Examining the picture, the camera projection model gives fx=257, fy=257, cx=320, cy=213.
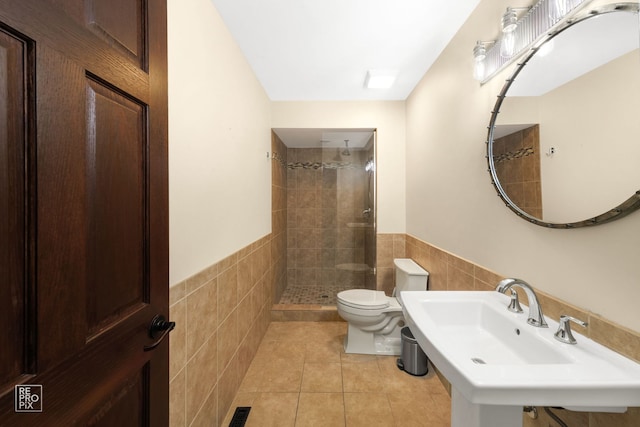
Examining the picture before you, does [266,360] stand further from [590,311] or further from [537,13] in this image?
[537,13]

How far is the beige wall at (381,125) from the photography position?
8.82 ft

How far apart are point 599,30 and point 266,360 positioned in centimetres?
253

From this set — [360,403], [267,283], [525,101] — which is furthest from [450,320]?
[267,283]

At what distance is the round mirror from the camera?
0.76m

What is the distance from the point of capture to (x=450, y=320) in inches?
46.8

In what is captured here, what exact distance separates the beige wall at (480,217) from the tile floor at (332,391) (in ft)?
3.25

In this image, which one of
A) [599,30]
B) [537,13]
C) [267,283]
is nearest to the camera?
[599,30]

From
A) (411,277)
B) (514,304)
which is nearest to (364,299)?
(411,277)

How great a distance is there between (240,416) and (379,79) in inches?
103

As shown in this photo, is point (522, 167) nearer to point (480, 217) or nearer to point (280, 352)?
point (480, 217)

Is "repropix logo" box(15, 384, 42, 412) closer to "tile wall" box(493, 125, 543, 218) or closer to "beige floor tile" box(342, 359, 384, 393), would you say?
"tile wall" box(493, 125, 543, 218)

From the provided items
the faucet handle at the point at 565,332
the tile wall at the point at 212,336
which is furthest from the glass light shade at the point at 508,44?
the tile wall at the point at 212,336

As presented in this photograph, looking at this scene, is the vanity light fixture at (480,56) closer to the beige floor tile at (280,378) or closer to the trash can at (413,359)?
the trash can at (413,359)

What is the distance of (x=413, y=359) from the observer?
191 cm
